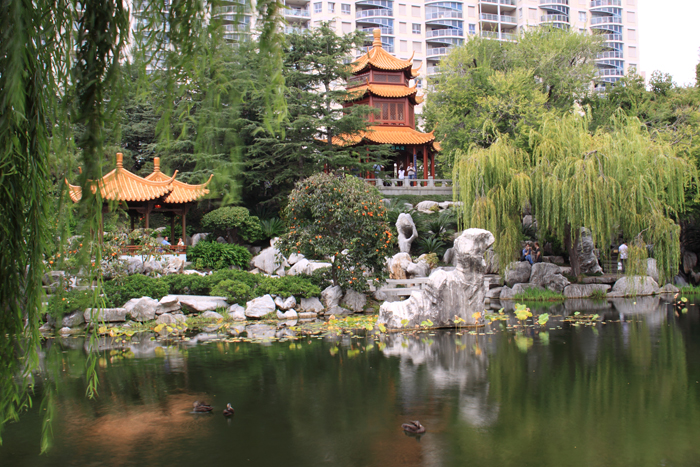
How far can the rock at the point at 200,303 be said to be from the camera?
11.1 metres

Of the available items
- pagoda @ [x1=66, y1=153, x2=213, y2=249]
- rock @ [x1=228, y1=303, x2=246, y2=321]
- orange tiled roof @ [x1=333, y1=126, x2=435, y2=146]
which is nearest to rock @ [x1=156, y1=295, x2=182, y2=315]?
rock @ [x1=228, y1=303, x2=246, y2=321]

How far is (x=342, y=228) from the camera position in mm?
12195

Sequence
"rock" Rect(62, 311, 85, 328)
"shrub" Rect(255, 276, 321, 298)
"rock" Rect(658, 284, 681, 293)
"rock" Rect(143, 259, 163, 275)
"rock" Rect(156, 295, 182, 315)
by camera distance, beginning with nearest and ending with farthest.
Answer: "rock" Rect(62, 311, 85, 328) → "rock" Rect(156, 295, 182, 315) → "shrub" Rect(255, 276, 321, 298) → "rock" Rect(143, 259, 163, 275) → "rock" Rect(658, 284, 681, 293)

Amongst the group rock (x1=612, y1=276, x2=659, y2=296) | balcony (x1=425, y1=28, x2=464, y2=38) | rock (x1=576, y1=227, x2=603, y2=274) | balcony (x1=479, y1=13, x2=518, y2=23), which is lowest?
rock (x1=612, y1=276, x2=659, y2=296)

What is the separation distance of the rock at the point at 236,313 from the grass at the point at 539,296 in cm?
720

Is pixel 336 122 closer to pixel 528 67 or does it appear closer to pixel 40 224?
pixel 528 67

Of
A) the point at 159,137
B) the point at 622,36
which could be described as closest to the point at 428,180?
the point at 159,137

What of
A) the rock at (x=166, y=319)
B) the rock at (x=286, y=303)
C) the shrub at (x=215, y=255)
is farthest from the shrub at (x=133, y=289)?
the shrub at (x=215, y=255)

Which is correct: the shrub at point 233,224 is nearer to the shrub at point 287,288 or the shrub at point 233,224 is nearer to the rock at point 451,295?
the shrub at point 287,288

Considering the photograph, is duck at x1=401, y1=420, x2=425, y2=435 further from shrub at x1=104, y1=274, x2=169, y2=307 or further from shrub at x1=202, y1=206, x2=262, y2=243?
shrub at x1=202, y1=206, x2=262, y2=243

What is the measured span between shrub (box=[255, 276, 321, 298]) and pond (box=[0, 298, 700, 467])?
3.23m

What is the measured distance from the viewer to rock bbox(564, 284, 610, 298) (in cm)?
1413

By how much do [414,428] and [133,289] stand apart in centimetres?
829

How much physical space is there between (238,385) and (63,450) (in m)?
2.06
